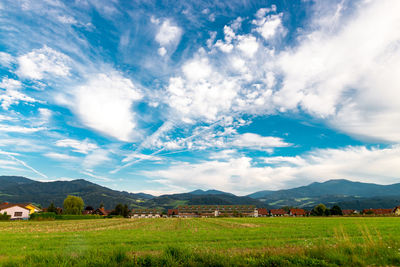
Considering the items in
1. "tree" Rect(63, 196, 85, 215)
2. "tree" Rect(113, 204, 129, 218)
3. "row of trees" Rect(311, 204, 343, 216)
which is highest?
"tree" Rect(63, 196, 85, 215)

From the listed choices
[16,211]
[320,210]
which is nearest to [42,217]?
[16,211]

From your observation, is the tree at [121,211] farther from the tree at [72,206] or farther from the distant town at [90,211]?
the tree at [72,206]

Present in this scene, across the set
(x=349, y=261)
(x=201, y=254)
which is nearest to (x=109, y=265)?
(x=201, y=254)

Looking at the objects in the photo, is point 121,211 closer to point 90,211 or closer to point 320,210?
point 90,211

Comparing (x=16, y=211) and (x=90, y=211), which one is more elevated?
(x=16, y=211)

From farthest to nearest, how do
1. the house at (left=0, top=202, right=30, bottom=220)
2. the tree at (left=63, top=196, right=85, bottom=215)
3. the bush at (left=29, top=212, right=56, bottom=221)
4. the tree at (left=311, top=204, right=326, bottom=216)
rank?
the tree at (left=311, top=204, right=326, bottom=216)
the tree at (left=63, top=196, right=85, bottom=215)
the house at (left=0, top=202, right=30, bottom=220)
the bush at (left=29, top=212, right=56, bottom=221)

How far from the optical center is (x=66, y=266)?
8797 mm

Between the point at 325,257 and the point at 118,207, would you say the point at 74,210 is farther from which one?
the point at 325,257

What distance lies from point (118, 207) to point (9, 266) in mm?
129086

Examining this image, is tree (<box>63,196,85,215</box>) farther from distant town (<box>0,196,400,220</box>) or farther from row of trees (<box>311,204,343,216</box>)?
row of trees (<box>311,204,343,216</box>)

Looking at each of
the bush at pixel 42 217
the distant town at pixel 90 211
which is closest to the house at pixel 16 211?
the distant town at pixel 90 211

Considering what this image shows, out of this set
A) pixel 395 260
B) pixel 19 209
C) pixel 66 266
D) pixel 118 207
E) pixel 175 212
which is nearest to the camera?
pixel 66 266

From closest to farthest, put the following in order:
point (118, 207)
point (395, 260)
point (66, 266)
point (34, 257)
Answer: point (66, 266)
point (395, 260)
point (34, 257)
point (118, 207)

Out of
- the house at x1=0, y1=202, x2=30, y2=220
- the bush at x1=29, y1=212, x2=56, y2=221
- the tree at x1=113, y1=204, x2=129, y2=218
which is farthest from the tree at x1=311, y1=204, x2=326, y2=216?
the house at x1=0, y1=202, x2=30, y2=220
